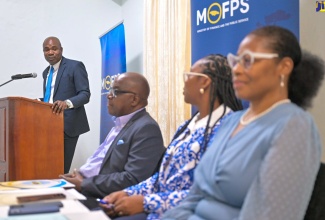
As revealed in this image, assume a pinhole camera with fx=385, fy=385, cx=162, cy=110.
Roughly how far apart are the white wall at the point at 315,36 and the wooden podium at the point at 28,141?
191cm

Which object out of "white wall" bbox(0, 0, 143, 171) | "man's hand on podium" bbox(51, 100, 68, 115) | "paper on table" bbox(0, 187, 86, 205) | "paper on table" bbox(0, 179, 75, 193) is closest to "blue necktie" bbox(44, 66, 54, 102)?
"man's hand on podium" bbox(51, 100, 68, 115)

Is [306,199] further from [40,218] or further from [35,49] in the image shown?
[35,49]

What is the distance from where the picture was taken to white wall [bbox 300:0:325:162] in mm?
2119

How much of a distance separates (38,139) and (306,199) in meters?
2.25

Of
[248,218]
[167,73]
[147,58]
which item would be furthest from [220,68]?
[147,58]

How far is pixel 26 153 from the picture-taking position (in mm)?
2807

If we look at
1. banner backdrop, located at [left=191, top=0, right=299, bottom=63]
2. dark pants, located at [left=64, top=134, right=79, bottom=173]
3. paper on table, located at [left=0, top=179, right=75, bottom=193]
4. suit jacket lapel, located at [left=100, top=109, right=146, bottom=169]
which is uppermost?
banner backdrop, located at [left=191, top=0, right=299, bottom=63]

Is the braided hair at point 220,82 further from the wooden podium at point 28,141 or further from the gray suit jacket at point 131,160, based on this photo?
the wooden podium at point 28,141

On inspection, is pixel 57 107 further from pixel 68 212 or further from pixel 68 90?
pixel 68 212

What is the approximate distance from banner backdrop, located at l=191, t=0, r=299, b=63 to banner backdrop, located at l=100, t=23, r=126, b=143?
2.12 meters

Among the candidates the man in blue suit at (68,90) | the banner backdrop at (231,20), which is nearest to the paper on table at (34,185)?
the banner backdrop at (231,20)

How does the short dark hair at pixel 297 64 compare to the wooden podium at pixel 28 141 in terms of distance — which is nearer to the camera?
the short dark hair at pixel 297 64

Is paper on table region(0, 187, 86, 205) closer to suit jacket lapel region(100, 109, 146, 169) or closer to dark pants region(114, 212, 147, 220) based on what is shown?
dark pants region(114, 212, 147, 220)

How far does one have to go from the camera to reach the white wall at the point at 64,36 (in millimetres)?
5230
